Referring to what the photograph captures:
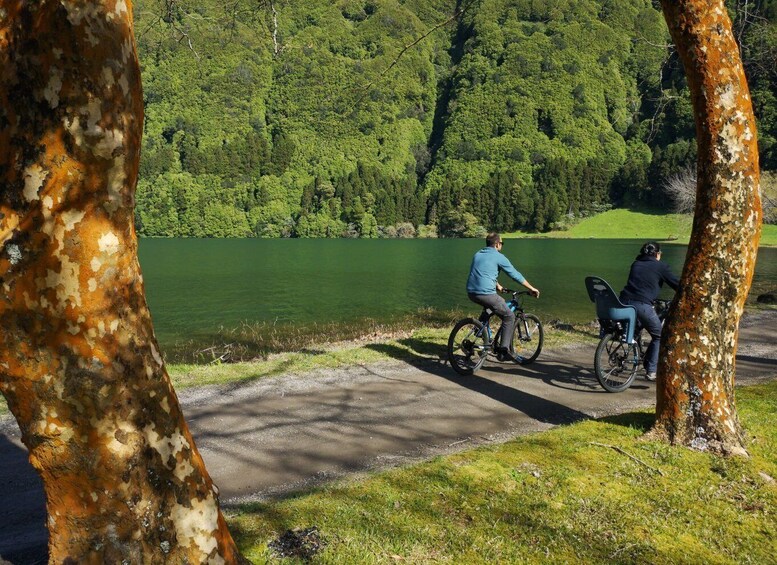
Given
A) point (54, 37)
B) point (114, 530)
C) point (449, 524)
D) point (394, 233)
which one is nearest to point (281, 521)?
point (449, 524)

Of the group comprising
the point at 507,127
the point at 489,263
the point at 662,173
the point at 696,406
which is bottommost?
→ the point at 696,406

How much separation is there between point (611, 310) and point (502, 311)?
2.04 metres

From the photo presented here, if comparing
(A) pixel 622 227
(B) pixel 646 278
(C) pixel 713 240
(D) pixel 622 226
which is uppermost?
(D) pixel 622 226

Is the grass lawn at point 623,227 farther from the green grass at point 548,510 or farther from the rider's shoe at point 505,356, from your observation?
the green grass at point 548,510

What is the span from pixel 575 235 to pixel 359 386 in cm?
13725

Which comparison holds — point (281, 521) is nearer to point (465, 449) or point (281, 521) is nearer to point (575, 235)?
point (465, 449)

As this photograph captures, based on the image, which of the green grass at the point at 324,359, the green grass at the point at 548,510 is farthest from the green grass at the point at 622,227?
the green grass at the point at 548,510

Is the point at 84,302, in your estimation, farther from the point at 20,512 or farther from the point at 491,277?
the point at 491,277

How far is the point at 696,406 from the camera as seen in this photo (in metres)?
5.76

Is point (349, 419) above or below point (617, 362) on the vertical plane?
below

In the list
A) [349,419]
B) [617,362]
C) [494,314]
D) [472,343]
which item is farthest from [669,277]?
[349,419]

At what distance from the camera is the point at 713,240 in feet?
18.2

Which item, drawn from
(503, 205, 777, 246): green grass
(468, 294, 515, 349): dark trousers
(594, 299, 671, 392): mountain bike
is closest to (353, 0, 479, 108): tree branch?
(468, 294, 515, 349): dark trousers

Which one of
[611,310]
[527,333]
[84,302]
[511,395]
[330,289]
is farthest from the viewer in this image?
[330,289]
